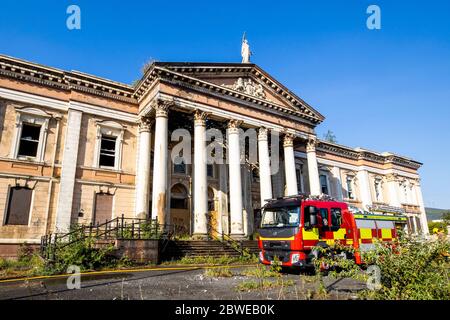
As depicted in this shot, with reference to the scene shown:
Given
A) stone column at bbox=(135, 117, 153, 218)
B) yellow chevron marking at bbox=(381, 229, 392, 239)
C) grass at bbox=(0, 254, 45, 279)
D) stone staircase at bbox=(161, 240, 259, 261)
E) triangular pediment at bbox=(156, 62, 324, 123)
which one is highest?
triangular pediment at bbox=(156, 62, 324, 123)

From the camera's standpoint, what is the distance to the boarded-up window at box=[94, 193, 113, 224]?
686 inches

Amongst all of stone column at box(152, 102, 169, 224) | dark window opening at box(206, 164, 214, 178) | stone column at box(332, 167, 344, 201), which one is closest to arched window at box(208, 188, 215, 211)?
dark window opening at box(206, 164, 214, 178)

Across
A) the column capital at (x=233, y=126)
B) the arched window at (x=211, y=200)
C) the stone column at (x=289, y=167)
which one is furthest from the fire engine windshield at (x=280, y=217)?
the arched window at (x=211, y=200)

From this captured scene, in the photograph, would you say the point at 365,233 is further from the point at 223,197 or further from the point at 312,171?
the point at 223,197

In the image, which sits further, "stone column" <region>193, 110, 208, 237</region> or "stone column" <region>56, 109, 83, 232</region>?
"stone column" <region>193, 110, 208, 237</region>

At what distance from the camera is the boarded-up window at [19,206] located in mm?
15188

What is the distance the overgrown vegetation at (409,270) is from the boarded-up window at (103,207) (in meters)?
15.5

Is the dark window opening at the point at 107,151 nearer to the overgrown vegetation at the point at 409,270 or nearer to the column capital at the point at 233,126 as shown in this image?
the column capital at the point at 233,126

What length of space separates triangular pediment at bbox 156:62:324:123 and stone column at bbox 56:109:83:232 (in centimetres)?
621

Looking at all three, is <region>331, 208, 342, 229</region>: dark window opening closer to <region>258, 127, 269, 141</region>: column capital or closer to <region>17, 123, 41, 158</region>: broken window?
<region>258, 127, 269, 141</region>: column capital

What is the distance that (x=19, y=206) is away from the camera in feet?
50.7
